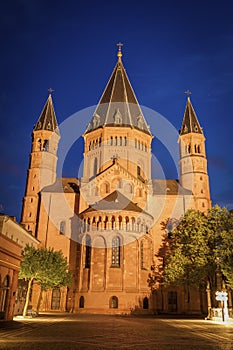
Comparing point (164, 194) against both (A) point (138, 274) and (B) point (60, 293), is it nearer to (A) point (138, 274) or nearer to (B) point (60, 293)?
(A) point (138, 274)

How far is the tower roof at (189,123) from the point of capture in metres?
66.4

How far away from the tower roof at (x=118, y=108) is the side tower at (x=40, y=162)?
748 centimetres

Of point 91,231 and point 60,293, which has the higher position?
point 91,231

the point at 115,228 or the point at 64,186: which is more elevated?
the point at 64,186

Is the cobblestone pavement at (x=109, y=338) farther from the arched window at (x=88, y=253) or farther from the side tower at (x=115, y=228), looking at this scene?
the arched window at (x=88, y=253)

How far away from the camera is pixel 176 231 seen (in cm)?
4416

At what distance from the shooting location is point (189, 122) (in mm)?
67625

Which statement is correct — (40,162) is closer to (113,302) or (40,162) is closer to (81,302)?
(81,302)

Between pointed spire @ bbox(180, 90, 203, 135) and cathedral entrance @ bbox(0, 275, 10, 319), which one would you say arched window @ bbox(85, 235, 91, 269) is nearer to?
cathedral entrance @ bbox(0, 275, 10, 319)

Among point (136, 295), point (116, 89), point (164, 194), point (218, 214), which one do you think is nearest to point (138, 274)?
point (136, 295)

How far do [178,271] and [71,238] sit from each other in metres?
22.5

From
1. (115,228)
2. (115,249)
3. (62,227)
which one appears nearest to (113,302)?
(115,249)

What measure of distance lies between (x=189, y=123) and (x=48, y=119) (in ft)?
92.4

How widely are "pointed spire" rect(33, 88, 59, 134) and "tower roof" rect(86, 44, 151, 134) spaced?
7016mm
